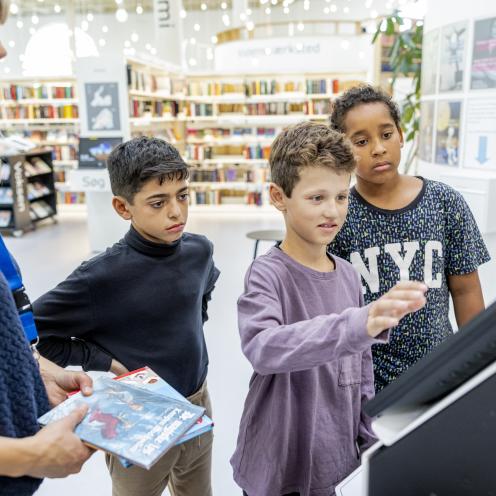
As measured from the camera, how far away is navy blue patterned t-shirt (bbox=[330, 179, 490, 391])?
1242mm

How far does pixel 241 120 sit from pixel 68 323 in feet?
26.4

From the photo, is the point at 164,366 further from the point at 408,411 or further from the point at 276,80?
the point at 276,80

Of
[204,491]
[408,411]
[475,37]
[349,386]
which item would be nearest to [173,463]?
[204,491]

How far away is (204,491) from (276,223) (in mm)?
6692

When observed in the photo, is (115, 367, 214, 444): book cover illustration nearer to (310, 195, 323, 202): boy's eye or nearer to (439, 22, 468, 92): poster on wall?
(310, 195, 323, 202): boy's eye

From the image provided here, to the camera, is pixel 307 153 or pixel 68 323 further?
pixel 68 323

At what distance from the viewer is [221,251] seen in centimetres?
634

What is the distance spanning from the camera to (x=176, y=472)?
1.55 m

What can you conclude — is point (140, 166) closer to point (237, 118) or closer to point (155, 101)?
point (155, 101)

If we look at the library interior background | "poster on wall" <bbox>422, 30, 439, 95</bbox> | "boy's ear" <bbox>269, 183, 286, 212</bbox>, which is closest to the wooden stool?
the library interior background

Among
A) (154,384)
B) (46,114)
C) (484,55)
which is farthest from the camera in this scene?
(46,114)

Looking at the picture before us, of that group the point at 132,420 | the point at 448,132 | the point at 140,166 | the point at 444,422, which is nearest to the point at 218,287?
the point at 448,132

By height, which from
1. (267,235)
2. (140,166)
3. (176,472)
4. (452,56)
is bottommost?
(176,472)

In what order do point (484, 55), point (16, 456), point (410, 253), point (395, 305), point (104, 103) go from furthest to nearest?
point (104, 103)
point (484, 55)
point (410, 253)
point (16, 456)
point (395, 305)
